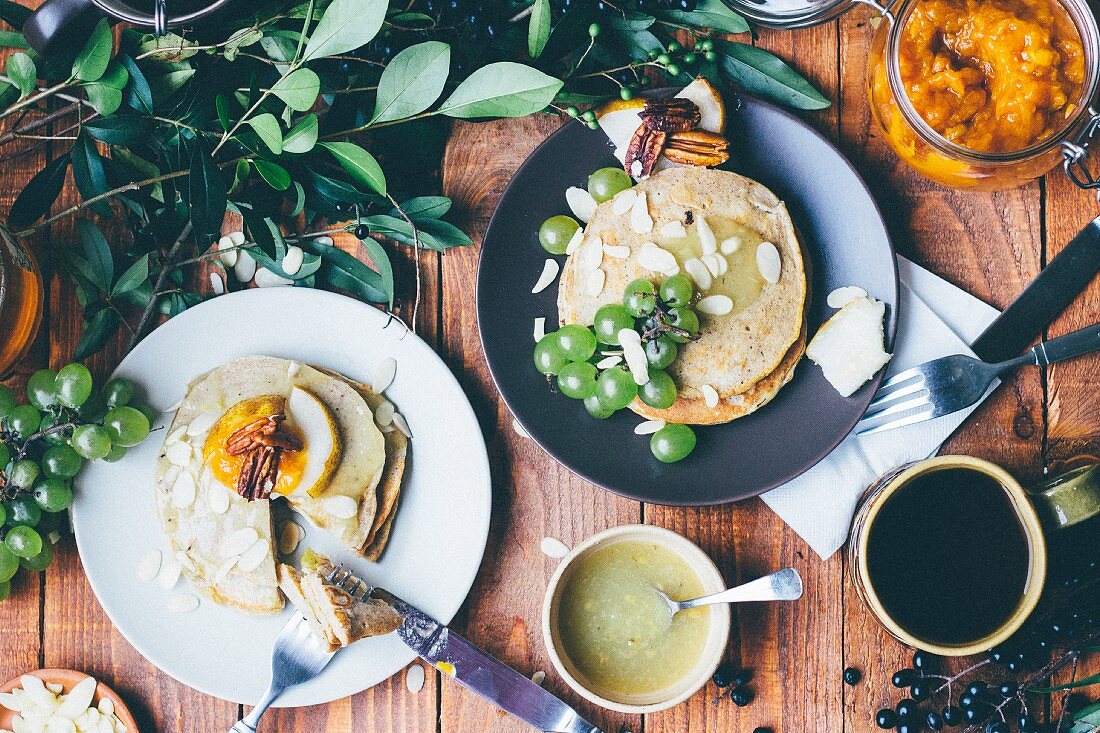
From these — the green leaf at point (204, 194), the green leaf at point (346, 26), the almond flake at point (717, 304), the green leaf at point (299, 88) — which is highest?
the green leaf at point (346, 26)

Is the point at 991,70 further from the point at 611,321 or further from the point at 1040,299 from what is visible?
the point at 611,321

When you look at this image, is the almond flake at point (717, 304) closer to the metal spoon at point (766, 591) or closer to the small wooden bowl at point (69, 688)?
the metal spoon at point (766, 591)

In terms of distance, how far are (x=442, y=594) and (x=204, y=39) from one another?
947 millimetres

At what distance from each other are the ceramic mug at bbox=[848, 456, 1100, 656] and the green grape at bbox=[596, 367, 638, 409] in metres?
0.41

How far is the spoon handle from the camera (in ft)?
4.10

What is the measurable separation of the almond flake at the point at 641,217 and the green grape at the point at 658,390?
22 centimetres

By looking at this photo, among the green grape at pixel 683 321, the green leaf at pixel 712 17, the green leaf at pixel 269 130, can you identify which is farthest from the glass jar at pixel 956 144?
the green leaf at pixel 269 130

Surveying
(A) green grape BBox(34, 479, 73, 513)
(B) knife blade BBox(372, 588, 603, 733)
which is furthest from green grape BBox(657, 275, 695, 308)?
(A) green grape BBox(34, 479, 73, 513)

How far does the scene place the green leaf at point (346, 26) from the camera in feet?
3.56

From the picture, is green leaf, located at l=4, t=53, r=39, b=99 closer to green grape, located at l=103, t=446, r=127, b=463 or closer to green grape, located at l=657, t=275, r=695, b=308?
green grape, located at l=103, t=446, r=127, b=463

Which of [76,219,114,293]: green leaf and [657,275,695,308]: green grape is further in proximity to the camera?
[76,219,114,293]: green leaf

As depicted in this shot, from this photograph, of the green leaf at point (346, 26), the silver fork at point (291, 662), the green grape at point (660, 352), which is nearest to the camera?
the green leaf at point (346, 26)

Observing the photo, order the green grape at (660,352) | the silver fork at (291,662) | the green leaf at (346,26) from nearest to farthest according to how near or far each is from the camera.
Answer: the green leaf at (346,26), the green grape at (660,352), the silver fork at (291,662)

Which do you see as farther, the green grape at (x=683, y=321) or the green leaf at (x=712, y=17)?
the green leaf at (x=712, y=17)
